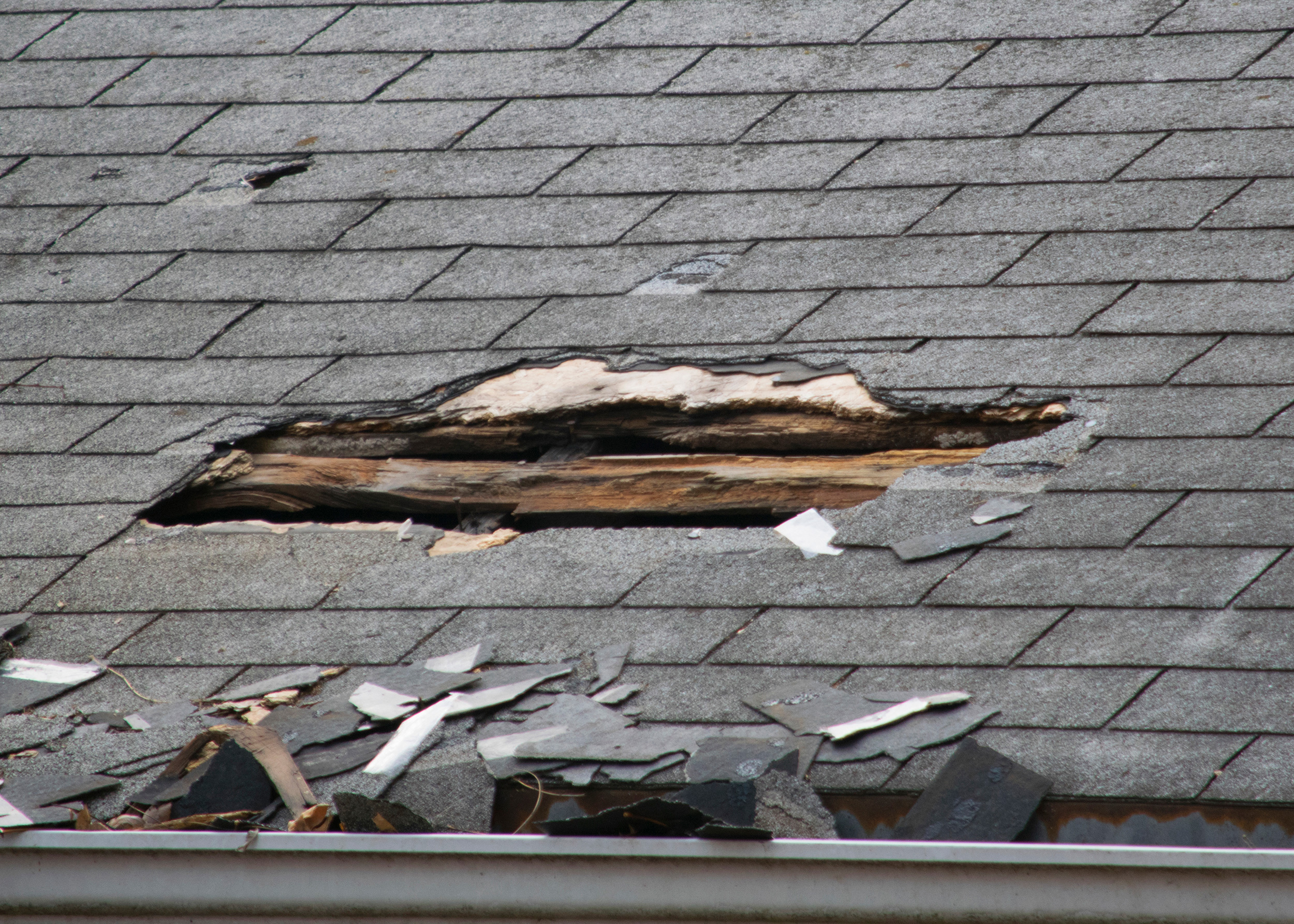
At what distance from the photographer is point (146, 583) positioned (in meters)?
2.66

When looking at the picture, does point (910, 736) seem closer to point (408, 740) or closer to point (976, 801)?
point (976, 801)

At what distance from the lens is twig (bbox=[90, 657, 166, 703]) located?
2379 mm

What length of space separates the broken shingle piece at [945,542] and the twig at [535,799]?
888mm

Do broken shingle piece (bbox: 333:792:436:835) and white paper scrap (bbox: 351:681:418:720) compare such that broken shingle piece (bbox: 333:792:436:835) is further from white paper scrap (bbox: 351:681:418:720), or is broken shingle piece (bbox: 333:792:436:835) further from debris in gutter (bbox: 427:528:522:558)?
debris in gutter (bbox: 427:528:522:558)

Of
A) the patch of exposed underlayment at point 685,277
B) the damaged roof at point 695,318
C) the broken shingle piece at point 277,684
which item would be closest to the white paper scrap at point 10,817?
the damaged roof at point 695,318

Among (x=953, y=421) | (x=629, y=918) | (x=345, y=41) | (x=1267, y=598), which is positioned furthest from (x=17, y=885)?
(x=345, y=41)

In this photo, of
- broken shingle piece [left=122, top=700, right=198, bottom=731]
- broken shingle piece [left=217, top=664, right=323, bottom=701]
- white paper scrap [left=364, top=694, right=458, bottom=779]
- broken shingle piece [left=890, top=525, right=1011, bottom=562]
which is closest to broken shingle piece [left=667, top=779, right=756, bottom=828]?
white paper scrap [left=364, top=694, right=458, bottom=779]

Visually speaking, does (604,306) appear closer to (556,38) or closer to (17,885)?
(556,38)

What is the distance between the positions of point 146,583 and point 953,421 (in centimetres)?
185

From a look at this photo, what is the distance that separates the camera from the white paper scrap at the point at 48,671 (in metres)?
2.45

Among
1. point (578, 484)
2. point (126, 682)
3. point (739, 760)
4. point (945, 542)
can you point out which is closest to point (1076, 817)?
point (739, 760)

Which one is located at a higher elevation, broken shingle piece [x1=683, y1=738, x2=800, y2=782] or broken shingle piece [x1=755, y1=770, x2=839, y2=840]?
broken shingle piece [x1=683, y1=738, x2=800, y2=782]

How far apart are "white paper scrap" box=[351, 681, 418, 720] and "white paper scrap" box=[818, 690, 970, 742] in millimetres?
778

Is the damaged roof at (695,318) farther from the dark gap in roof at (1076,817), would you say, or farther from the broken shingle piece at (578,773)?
the broken shingle piece at (578,773)
